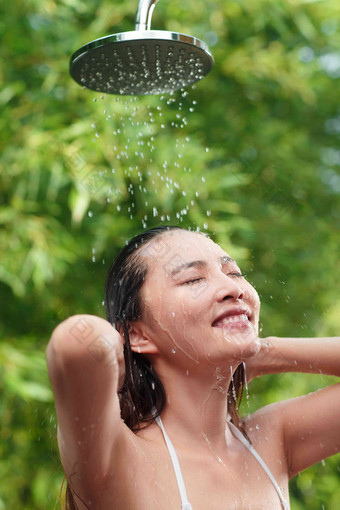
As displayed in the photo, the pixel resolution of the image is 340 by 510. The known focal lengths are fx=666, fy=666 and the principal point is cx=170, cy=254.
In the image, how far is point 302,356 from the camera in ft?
3.49

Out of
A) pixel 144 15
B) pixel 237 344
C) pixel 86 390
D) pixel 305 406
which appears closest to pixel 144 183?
pixel 144 15

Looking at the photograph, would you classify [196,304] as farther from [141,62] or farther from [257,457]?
[141,62]

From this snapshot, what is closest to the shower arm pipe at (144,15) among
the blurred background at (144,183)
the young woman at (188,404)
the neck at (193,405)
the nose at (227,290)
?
the young woman at (188,404)

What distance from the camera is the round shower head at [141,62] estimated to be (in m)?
0.96

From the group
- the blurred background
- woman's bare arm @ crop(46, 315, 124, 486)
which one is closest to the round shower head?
woman's bare arm @ crop(46, 315, 124, 486)

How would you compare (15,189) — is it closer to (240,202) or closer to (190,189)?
(190,189)

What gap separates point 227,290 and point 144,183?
1.43 metres

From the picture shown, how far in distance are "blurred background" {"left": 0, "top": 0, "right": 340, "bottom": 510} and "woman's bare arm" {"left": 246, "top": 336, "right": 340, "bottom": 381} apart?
3.37 feet

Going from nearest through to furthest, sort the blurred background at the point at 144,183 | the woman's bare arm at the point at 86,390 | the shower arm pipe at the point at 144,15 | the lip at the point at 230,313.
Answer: the woman's bare arm at the point at 86,390, the lip at the point at 230,313, the shower arm pipe at the point at 144,15, the blurred background at the point at 144,183

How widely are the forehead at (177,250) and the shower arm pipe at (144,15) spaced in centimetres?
32

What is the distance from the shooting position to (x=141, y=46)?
980 millimetres

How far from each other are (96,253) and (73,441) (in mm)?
1563

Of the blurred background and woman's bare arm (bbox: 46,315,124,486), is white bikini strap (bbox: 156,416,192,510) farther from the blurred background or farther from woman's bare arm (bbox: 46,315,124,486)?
the blurred background

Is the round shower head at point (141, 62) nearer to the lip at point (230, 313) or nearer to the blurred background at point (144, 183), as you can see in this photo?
the lip at point (230, 313)
